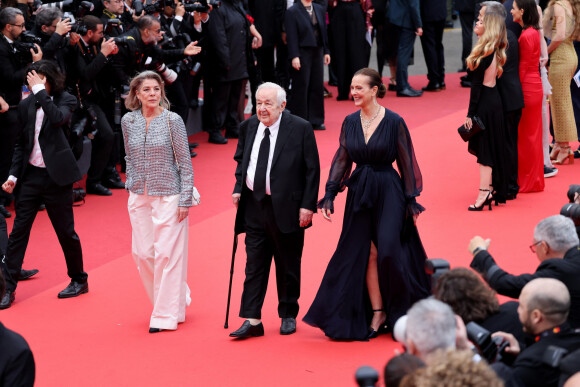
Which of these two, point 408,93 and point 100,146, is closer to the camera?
point 100,146

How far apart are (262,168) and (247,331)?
1.09m

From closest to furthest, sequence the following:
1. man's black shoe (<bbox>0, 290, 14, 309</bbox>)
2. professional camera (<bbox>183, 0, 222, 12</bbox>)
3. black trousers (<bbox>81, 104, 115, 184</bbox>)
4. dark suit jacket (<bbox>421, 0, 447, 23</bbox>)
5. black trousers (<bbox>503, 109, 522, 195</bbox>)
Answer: man's black shoe (<bbox>0, 290, 14, 309</bbox>) → black trousers (<bbox>503, 109, 522, 195</bbox>) → black trousers (<bbox>81, 104, 115, 184</bbox>) → professional camera (<bbox>183, 0, 222, 12</bbox>) → dark suit jacket (<bbox>421, 0, 447, 23</bbox>)

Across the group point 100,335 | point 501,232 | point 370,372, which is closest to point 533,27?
point 501,232

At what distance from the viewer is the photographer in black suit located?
7.09 metres

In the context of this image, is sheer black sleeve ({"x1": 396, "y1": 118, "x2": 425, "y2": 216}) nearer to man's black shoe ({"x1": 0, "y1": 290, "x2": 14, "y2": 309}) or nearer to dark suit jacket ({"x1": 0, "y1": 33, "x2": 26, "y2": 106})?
man's black shoe ({"x1": 0, "y1": 290, "x2": 14, "y2": 309})

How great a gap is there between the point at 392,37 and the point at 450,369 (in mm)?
11372

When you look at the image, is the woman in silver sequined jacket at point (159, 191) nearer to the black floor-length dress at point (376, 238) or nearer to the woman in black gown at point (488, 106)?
the black floor-length dress at point (376, 238)

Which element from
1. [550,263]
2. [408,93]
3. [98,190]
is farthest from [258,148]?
[408,93]

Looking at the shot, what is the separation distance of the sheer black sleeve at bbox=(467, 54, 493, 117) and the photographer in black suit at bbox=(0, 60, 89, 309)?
3.72m

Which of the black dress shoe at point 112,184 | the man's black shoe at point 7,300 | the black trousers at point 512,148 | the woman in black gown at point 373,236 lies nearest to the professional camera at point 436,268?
the woman in black gown at point 373,236

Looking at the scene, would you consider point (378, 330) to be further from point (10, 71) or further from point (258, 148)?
point (10, 71)

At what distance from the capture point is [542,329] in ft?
13.8

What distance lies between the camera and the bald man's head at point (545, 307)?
4.16m

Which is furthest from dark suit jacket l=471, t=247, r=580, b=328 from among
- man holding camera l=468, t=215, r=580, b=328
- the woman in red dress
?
the woman in red dress
